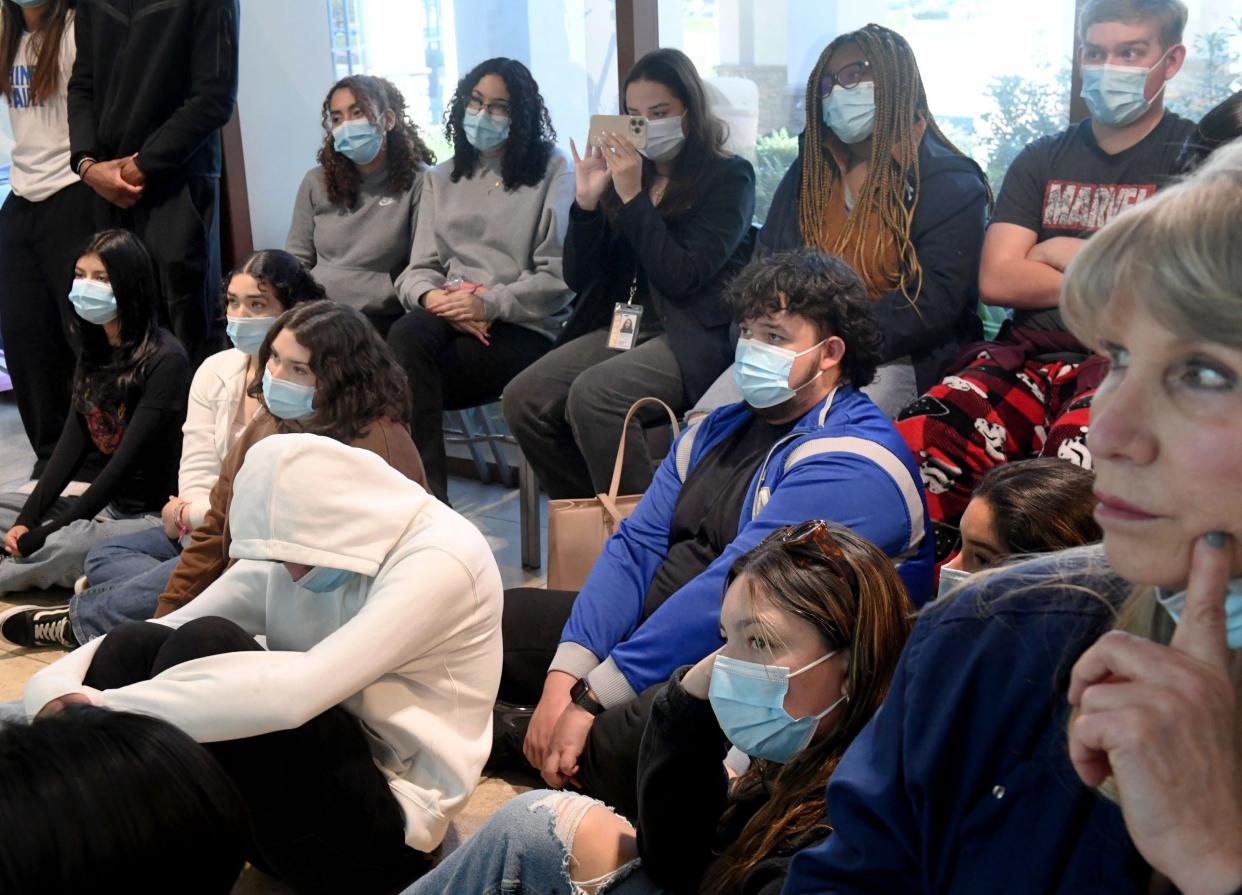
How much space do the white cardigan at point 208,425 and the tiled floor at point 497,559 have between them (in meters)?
0.56

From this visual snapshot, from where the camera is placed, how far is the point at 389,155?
437cm

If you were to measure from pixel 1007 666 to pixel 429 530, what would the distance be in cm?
136

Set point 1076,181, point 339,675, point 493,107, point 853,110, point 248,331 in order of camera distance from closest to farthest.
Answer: point 339,675 < point 1076,181 < point 853,110 < point 248,331 < point 493,107

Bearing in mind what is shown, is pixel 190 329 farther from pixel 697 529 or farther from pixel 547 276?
pixel 697 529

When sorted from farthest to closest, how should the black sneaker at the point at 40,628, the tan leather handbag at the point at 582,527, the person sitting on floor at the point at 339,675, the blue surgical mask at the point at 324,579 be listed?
the black sneaker at the point at 40,628
the tan leather handbag at the point at 582,527
the blue surgical mask at the point at 324,579
the person sitting on floor at the point at 339,675

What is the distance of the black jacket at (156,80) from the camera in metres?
4.30

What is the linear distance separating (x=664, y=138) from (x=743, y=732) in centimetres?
227

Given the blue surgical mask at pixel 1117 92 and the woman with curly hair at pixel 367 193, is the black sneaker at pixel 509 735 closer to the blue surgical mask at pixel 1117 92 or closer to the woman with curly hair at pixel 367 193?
the blue surgical mask at pixel 1117 92

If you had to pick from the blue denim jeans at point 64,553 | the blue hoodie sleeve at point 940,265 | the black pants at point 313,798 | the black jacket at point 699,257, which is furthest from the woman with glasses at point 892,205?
the blue denim jeans at point 64,553

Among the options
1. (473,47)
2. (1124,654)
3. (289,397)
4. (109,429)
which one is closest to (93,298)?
(109,429)

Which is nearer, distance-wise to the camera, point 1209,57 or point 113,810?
point 113,810

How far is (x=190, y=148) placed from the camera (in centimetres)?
432

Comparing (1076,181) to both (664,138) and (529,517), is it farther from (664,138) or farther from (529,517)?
(529,517)

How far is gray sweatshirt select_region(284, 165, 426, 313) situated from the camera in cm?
431
